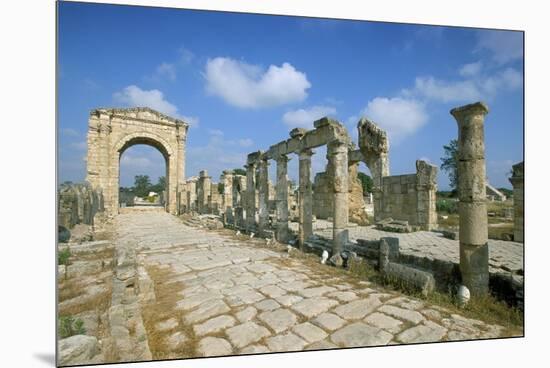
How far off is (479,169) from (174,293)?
479 centimetres

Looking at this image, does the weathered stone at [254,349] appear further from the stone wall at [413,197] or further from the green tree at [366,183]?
the green tree at [366,183]

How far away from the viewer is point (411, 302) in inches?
149

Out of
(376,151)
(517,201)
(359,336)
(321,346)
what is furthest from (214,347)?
(376,151)

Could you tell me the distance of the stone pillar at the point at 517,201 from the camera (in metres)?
8.74

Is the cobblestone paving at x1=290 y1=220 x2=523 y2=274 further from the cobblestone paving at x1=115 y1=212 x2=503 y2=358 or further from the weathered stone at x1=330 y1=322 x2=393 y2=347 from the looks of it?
the weathered stone at x1=330 y1=322 x2=393 y2=347

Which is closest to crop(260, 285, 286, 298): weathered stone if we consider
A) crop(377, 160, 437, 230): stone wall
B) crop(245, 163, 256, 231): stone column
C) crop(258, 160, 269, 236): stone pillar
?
crop(258, 160, 269, 236): stone pillar

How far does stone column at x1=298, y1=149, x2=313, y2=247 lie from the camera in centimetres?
825

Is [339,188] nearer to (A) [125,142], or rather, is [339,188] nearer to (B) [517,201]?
(B) [517,201]

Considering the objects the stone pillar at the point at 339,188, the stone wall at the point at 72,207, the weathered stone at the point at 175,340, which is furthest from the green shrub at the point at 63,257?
the stone pillar at the point at 339,188

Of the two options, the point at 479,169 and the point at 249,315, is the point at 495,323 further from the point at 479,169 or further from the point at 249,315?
the point at 249,315

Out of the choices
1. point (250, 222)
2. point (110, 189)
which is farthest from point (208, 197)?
point (250, 222)

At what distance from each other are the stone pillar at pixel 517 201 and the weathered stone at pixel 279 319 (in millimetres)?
8821

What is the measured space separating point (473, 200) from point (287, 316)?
3.08m

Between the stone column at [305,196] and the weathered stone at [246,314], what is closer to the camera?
the weathered stone at [246,314]
